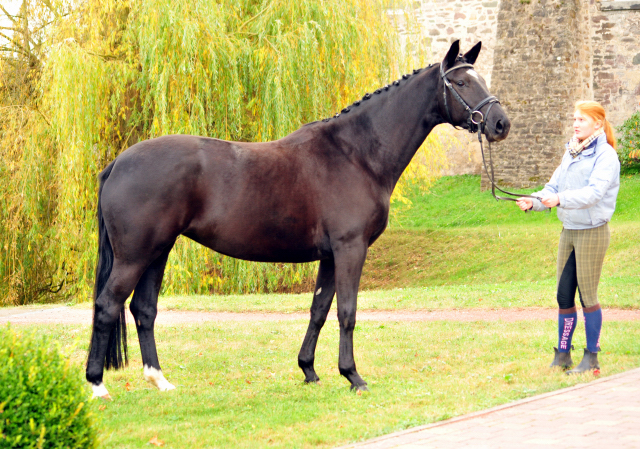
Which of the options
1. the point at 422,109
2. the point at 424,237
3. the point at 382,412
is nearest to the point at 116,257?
the point at 382,412

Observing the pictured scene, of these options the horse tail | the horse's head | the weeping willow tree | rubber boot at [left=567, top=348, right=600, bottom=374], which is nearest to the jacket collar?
the horse's head

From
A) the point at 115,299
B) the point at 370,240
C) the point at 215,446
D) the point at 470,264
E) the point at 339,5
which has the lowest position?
the point at 470,264

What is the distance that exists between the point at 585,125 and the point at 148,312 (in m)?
4.09

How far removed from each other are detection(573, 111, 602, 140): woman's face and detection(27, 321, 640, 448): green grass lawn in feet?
6.77

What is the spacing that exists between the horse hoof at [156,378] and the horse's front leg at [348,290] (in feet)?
4.95

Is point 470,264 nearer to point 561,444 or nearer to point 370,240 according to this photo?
point 370,240

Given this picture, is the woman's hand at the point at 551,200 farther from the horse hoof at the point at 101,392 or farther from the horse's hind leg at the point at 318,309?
the horse hoof at the point at 101,392

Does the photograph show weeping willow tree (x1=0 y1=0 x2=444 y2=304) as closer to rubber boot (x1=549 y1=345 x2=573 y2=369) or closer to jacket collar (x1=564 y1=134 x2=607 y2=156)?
jacket collar (x1=564 y1=134 x2=607 y2=156)

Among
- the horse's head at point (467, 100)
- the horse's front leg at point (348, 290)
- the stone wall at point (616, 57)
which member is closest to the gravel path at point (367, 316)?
the horse's front leg at point (348, 290)

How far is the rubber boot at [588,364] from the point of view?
6.09m

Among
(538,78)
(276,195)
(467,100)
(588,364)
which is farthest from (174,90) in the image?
(538,78)

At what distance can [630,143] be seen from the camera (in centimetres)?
2411

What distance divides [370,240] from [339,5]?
27.8ft

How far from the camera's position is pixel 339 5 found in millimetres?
13234
